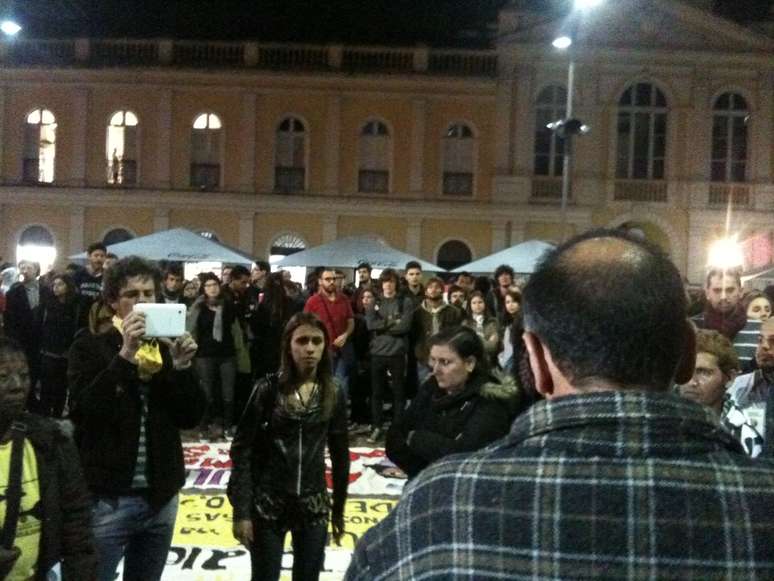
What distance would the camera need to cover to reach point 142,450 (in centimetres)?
389

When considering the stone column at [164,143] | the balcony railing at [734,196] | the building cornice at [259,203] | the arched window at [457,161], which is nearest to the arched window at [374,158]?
the building cornice at [259,203]

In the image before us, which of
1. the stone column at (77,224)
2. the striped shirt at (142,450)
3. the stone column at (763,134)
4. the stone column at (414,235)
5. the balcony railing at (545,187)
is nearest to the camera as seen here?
the striped shirt at (142,450)

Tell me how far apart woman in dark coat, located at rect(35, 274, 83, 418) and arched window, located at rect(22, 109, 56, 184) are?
22481 mm

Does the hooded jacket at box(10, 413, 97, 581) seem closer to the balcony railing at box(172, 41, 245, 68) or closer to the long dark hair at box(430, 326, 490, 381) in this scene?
the long dark hair at box(430, 326, 490, 381)

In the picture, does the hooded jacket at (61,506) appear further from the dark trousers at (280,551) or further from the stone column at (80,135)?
the stone column at (80,135)

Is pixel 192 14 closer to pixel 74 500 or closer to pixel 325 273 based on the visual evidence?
pixel 325 273

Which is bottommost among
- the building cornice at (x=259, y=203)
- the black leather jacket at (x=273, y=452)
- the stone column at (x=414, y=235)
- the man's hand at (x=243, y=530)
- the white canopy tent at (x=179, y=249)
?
the man's hand at (x=243, y=530)

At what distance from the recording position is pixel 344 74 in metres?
31.6

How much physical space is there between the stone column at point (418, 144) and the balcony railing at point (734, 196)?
939 centimetres

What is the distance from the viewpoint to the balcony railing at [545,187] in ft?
103

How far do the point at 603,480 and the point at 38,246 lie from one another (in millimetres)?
32417

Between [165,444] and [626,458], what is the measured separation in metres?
2.90

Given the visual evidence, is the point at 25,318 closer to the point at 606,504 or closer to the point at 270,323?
the point at 270,323

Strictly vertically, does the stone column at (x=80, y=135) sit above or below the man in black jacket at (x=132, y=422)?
above
